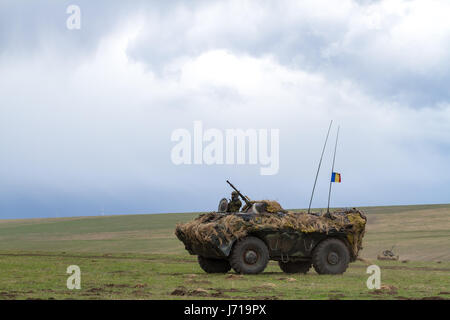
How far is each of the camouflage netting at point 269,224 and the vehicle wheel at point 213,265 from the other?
4.12ft

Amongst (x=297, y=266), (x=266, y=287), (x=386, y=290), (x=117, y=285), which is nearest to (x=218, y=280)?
(x=266, y=287)

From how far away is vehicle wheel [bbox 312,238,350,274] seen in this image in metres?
22.7

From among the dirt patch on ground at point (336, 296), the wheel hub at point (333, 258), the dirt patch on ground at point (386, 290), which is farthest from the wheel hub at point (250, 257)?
the dirt patch on ground at point (336, 296)

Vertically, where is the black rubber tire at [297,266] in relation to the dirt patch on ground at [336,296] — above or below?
below

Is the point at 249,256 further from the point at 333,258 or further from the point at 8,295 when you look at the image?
the point at 8,295

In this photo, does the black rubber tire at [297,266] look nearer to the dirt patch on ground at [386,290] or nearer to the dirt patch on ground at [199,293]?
the dirt patch on ground at [386,290]

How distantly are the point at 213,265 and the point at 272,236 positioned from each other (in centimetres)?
290

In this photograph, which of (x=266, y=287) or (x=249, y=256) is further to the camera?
(x=249, y=256)

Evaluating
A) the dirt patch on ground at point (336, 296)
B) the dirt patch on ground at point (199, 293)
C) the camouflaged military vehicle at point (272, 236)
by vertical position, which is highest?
the camouflaged military vehicle at point (272, 236)

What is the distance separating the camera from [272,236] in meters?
Answer: 22.1

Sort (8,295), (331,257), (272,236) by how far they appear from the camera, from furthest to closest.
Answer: (331,257) < (272,236) < (8,295)

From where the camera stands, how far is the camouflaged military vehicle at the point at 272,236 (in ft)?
70.9

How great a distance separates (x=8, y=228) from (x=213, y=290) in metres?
66.8
